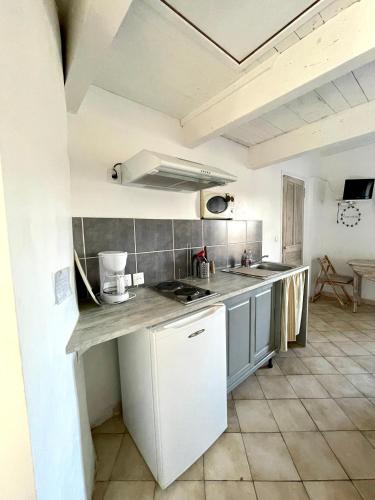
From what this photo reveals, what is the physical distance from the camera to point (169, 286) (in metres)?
1.49

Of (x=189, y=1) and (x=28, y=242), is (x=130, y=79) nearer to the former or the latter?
(x=189, y=1)

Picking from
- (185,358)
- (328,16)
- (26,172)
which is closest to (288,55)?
(328,16)

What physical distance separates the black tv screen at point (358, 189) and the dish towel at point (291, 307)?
Answer: 7.00 ft

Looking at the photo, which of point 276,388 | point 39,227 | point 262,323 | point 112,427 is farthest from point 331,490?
point 39,227

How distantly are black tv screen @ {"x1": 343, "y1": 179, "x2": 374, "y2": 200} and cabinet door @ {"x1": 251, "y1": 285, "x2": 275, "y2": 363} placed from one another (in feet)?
8.68

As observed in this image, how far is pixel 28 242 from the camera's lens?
0.49m

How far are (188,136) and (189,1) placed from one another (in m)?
0.88

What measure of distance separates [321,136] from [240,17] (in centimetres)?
134

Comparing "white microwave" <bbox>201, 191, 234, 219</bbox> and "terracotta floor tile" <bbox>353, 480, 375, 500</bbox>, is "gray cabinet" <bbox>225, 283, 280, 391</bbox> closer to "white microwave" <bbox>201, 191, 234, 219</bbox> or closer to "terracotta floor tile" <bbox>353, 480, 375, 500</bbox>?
"terracotta floor tile" <bbox>353, 480, 375, 500</bbox>

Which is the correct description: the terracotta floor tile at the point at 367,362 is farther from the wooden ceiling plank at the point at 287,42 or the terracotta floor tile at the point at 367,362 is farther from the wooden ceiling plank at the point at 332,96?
the wooden ceiling plank at the point at 287,42

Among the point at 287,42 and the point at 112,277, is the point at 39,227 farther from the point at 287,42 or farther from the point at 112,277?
the point at 287,42

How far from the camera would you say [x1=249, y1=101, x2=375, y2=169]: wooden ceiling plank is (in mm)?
1575

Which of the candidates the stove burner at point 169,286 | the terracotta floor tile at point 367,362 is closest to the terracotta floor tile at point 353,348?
the terracotta floor tile at point 367,362

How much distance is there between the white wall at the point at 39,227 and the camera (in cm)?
44
